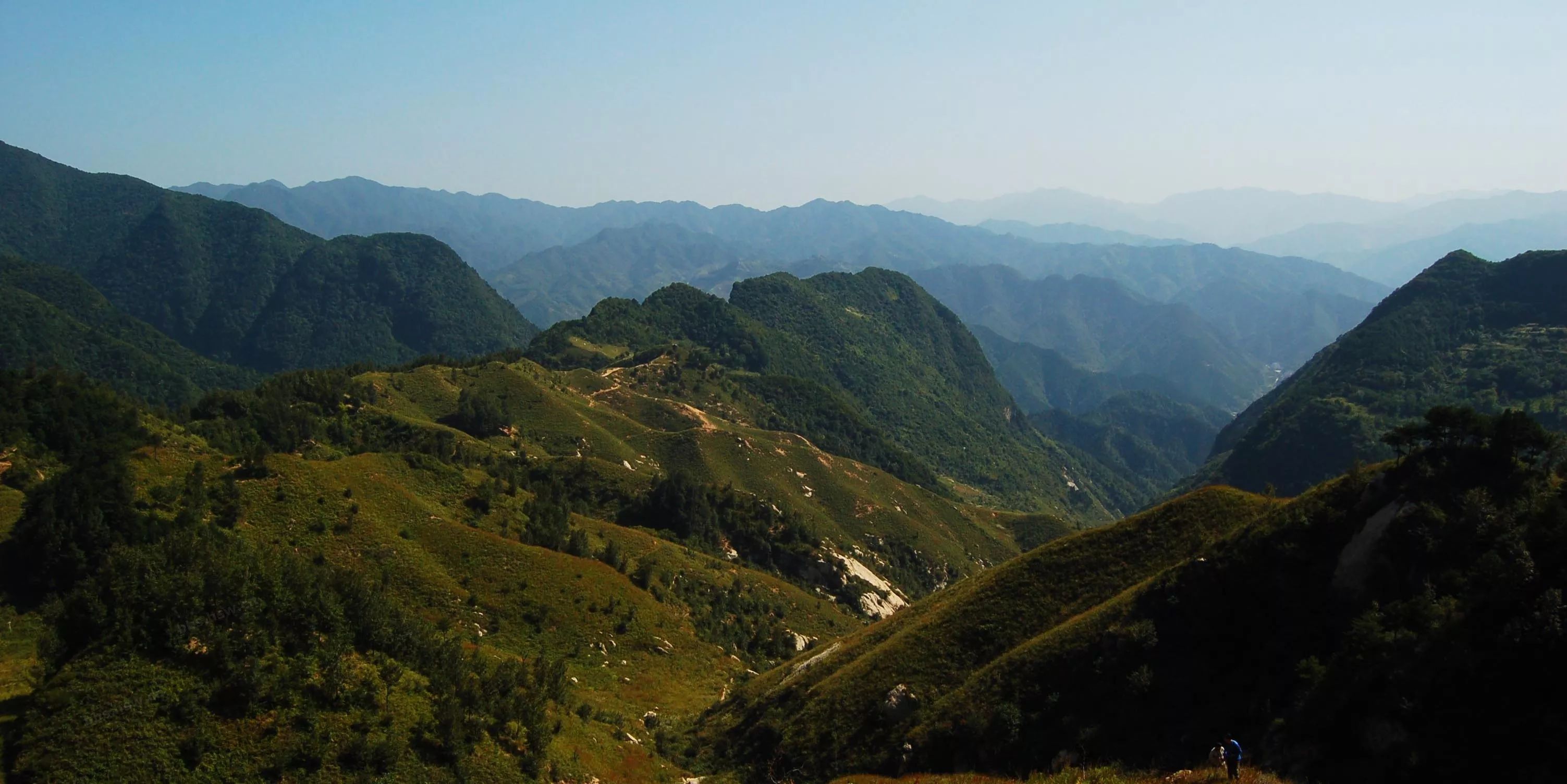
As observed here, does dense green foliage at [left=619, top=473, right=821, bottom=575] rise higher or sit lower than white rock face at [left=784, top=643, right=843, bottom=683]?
lower

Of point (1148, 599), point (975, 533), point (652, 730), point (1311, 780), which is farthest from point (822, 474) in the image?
point (1311, 780)

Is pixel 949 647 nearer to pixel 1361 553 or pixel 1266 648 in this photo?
pixel 1266 648

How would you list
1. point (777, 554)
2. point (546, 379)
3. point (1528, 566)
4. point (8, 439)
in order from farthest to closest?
point (546, 379) → point (777, 554) → point (8, 439) → point (1528, 566)

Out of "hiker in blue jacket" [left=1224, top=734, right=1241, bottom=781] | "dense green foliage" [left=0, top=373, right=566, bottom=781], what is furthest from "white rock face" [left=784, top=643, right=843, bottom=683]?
"hiker in blue jacket" [left=1224, top=734, right=1241, bottom=781]

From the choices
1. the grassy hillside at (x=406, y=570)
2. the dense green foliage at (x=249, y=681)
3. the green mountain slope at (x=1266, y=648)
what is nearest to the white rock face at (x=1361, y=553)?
the green mountain slope at (x=1266, y=648)

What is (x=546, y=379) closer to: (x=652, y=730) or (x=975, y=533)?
(x=975, y=533)

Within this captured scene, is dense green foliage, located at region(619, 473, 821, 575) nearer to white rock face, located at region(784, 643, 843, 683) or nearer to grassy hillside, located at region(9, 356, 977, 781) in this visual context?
grassy hillside, located at region(9, 356, 977, 781)
